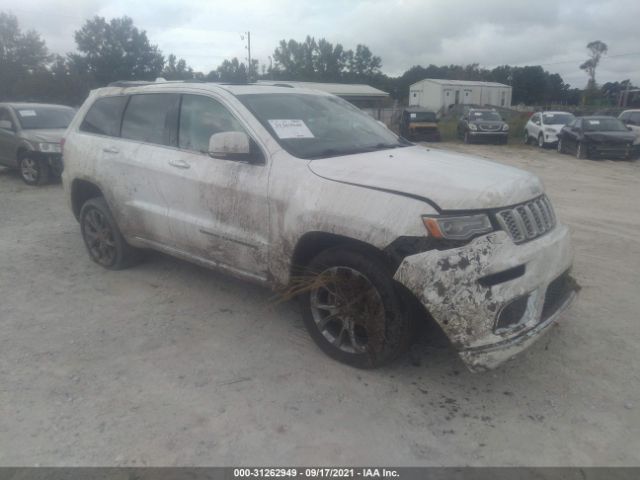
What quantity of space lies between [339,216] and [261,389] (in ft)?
3.89

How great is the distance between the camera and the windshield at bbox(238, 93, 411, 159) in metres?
3.66

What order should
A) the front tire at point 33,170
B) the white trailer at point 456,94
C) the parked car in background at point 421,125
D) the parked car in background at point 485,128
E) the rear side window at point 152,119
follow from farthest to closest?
the white trailer at point 456,94 < the parked car in background at point 421,125 < the parked car in background at point 485,128 < the front tire at point 33,170 < the rear side window at point 152,119

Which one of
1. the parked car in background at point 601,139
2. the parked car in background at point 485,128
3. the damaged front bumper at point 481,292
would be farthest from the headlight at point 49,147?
the parked car in background at point 485,128

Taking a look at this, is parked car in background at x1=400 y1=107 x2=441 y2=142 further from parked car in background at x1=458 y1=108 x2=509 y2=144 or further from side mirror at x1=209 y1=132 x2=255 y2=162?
side mirror at x1=209 y1=132 x2=255 y2=162

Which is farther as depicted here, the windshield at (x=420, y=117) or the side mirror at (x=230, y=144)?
the windshield at (x=420, y=117)

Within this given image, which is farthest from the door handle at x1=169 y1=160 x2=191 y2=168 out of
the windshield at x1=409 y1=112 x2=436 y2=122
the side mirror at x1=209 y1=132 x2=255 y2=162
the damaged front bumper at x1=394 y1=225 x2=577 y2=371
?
the windshield at x1=409 y1=112 x2=436 y2=122

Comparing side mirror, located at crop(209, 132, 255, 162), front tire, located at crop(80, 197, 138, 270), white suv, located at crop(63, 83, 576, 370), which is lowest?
front tire, located at crop(80, 197, 138, 270)

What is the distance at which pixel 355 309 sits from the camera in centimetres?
322

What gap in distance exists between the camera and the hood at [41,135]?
10195 millimetres

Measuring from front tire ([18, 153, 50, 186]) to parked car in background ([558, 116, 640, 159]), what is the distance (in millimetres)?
16119

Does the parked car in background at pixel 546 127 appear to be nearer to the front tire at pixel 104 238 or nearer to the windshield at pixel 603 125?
the windshield at pixel 603 125

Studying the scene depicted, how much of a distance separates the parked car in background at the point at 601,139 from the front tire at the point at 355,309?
16.5 m

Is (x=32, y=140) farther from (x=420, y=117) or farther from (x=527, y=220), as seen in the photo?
(x=420, y=117)

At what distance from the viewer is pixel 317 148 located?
3670 mm
